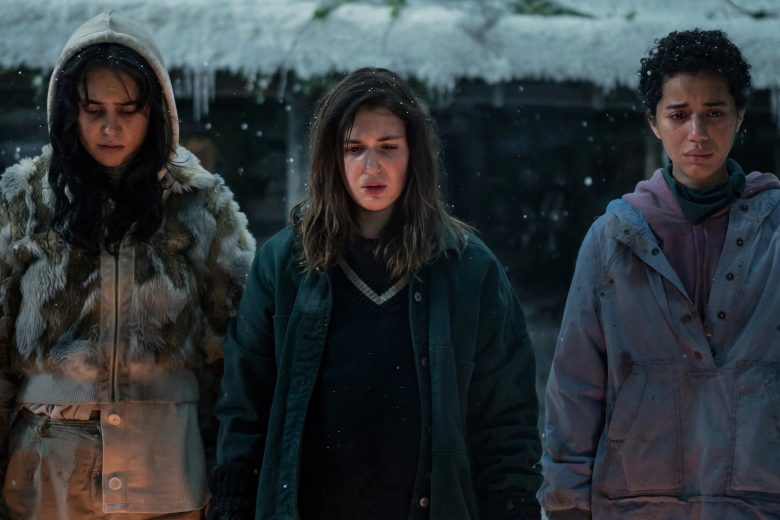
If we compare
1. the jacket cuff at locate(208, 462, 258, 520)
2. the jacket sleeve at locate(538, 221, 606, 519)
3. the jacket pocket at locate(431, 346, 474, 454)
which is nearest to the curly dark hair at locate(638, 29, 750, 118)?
the jacket sleeve at locate(538, 221, 606, 519)

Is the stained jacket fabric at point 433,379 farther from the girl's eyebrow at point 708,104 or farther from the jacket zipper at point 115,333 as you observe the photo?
the girl's eyebrow at point 708,104

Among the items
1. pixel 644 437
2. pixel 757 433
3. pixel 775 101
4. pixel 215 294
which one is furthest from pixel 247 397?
pixel 775 101

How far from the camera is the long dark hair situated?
11.3 feet

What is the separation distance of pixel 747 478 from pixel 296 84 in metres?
3.86

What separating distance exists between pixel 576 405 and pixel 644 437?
205 millimetres

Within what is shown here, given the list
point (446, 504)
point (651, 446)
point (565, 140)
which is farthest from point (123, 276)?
point (565, 140)

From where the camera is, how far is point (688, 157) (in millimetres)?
3273

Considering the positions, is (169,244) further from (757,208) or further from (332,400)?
(757,208)

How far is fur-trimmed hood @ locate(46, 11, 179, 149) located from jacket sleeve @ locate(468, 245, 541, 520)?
1.09 metres

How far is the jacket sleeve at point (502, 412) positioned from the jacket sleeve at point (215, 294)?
30.6 inches

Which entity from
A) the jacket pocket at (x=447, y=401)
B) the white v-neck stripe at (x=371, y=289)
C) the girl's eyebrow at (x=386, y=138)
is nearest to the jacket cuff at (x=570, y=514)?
the jacket pocket at (x=447, y=401)

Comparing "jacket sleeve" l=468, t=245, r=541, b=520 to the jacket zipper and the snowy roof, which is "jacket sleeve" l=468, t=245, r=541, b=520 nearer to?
the jacket zipper

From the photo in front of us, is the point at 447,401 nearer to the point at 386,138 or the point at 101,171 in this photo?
the point at 386,138

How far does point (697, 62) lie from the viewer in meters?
3.33
